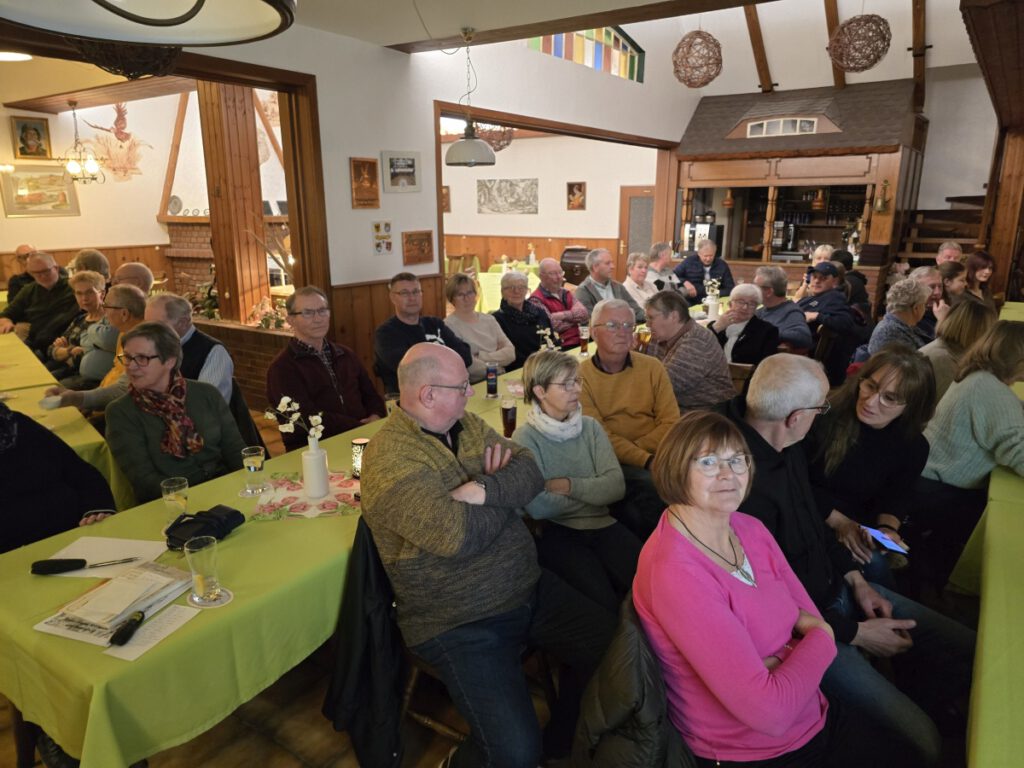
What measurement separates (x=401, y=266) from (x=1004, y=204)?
7415mm

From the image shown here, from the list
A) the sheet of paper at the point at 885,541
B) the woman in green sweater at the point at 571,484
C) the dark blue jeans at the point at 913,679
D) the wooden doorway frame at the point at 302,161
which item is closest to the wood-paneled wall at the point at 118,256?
the wooden doorway frame at the point at 302,161

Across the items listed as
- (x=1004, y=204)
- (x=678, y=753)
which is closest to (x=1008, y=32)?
(x=678, y=753)

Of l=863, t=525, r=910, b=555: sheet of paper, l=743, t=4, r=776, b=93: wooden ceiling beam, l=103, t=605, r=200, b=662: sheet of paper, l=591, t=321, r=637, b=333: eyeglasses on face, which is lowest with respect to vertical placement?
l=863, t=525, r=910, b=555: sheet of paper

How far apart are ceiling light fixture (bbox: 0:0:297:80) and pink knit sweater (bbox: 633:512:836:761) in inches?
52.6

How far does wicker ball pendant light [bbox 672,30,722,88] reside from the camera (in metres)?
8.13

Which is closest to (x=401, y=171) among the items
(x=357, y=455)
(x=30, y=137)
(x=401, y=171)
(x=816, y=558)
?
(x=401, y=171)

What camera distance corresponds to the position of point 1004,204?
7.99m

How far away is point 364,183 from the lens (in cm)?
520

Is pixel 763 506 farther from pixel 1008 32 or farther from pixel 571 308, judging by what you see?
pixel 571 308

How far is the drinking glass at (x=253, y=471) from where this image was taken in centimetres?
228

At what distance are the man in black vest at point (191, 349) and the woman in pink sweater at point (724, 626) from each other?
8.04ft

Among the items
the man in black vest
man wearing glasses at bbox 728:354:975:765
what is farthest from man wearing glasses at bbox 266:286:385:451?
man wearing glasses at bbox 728:354:975:765

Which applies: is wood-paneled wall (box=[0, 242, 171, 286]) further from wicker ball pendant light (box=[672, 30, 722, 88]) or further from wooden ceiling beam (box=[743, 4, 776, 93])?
wooden ceiling beam (box=[743, 4, 776, 93])

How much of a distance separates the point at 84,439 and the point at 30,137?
8.35 metres
